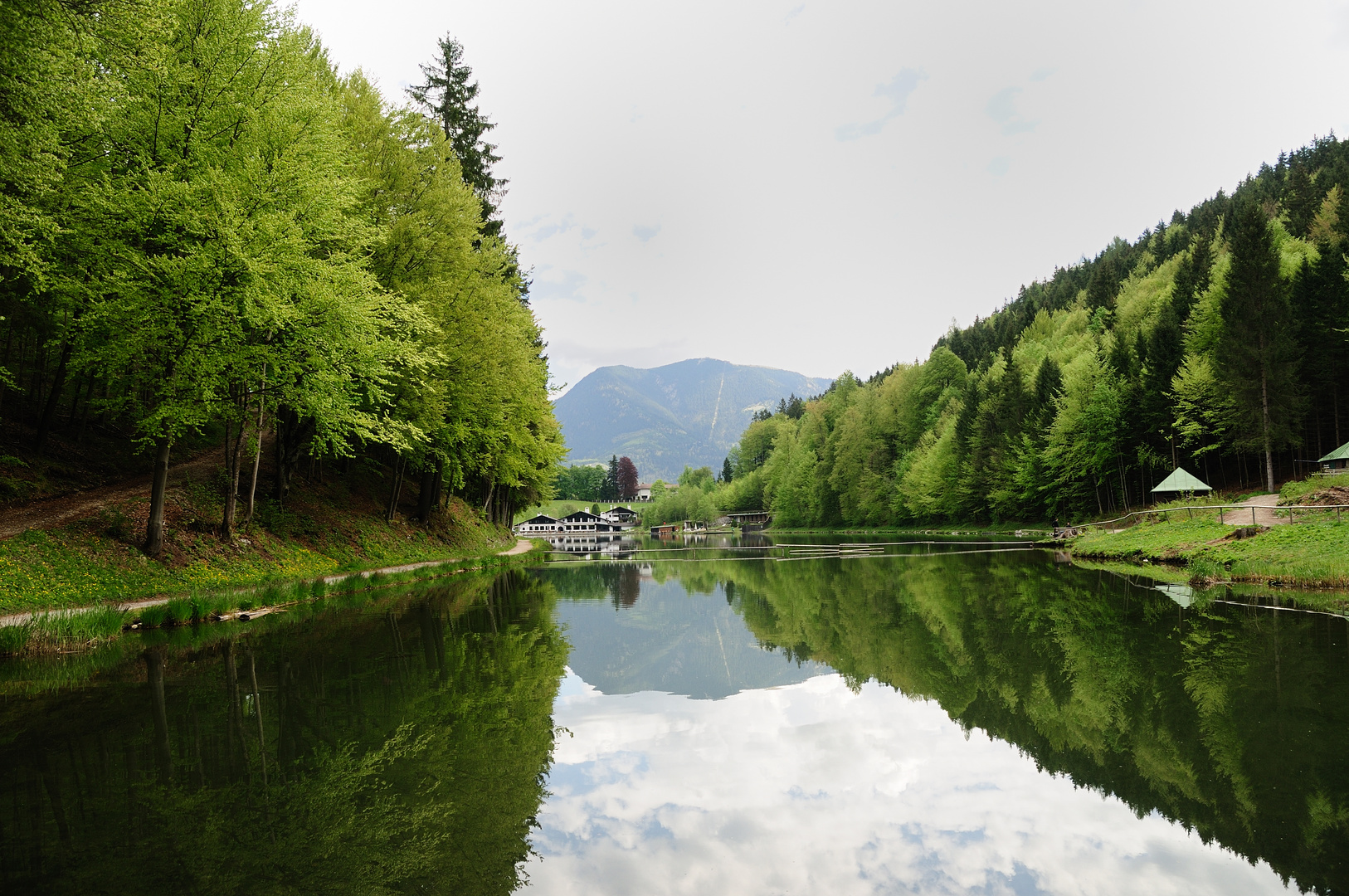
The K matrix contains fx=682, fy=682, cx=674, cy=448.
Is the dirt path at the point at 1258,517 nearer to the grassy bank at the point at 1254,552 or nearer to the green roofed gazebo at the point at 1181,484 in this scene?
the grassy bank at the point at 1254,552

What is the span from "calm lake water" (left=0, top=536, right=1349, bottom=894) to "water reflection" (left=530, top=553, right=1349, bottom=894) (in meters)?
0.03

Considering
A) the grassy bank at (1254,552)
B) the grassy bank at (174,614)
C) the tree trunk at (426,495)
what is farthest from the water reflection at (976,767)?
the tree trunk at (426,495)

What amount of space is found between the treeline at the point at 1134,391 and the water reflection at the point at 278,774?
1856 inches

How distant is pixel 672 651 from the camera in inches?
451

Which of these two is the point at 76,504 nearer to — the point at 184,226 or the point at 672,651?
the point at 184,226

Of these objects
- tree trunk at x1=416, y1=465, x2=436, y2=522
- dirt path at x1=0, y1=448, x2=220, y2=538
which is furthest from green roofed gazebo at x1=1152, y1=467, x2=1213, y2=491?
dirt path at x1=0, y1=448, x2=220, y2=538

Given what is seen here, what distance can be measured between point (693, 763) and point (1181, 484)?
39883 mm

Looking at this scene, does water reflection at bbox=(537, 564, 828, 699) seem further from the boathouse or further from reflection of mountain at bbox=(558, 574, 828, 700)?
the boathouse

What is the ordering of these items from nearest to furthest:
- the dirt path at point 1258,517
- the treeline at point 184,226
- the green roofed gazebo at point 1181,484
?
1. the treeline at point 184,226
2. the dirt path at point 1258,517
3. the green roofed gazebo at point 1181,484

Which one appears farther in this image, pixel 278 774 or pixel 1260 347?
pixel 1260 347

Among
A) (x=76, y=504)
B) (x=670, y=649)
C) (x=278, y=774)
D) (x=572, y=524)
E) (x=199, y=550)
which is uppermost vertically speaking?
(x=76, y=504)

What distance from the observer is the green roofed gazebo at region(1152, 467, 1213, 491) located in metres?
35.1

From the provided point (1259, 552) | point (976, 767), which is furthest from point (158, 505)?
point (1259, 552)

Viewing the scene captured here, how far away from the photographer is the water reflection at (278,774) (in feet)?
12.9
